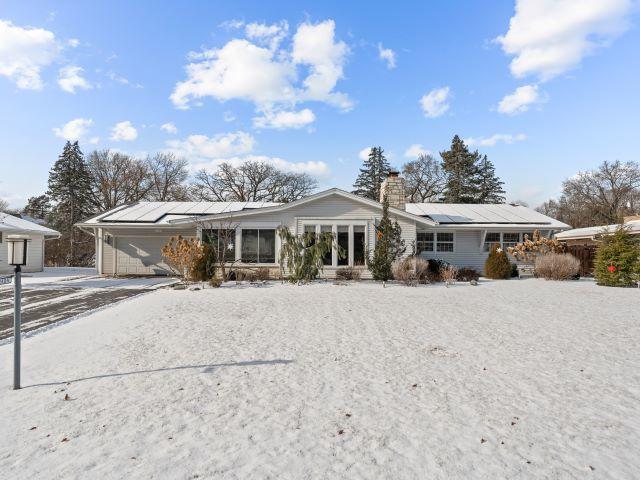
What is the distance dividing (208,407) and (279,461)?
1.26m

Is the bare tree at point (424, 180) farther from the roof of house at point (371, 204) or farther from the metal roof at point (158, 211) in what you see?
the metal roof at point (158, 211)

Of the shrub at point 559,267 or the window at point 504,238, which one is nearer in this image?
the shrub at point 559,267

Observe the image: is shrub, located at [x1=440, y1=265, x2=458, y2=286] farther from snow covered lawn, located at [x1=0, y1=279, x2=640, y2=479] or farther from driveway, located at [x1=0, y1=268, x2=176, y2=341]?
driveway, located at [x1=0, y1=268, x2=176, y2=341]

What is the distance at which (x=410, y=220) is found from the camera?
630 inches

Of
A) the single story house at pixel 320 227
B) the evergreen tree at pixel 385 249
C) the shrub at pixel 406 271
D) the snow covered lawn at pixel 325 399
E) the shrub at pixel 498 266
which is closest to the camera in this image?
the snow covered lawn at pixel 325 399

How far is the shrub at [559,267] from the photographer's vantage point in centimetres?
1506

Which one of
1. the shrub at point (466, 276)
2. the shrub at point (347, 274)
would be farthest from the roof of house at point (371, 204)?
the shrub at point (347, 274)

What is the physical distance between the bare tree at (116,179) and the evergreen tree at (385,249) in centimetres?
3037

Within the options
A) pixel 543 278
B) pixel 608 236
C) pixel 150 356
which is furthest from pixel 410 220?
pixel 150 356

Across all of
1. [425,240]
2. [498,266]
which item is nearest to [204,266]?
[425,240]

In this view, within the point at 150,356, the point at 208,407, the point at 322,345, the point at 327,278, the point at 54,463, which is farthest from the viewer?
the point at 327,278

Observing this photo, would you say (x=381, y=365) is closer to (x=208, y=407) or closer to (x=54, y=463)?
(x=208, y=407)

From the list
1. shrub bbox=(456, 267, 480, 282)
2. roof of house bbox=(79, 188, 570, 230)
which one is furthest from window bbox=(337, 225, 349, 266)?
shrub bbox=(456, 267, 480, 282)

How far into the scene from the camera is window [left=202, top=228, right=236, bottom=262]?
15.7 m
